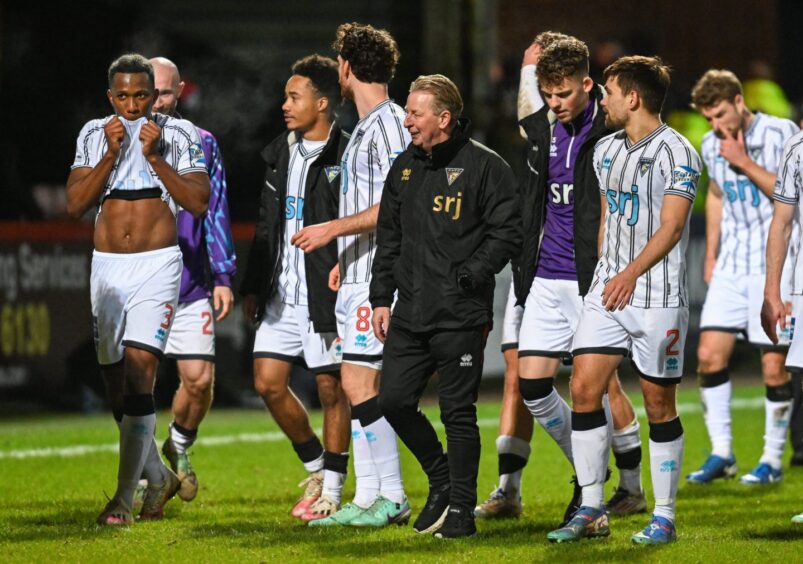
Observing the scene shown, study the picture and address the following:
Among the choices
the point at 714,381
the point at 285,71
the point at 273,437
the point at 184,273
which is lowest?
the point at 273,437

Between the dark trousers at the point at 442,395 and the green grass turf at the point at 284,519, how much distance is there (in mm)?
360

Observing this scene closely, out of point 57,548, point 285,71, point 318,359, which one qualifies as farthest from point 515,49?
point 57,548

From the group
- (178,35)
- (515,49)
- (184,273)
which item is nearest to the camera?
(184,273)

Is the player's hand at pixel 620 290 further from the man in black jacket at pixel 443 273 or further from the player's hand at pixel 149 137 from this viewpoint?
the player's hand at pixel 149 137

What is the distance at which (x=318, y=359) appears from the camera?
916 cm

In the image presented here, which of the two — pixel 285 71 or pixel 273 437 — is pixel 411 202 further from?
pixel 285 71

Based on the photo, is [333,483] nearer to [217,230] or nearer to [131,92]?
[217,230]

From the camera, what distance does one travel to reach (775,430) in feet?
35.6

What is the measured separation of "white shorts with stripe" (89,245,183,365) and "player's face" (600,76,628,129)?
102 inches

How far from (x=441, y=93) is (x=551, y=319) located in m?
1.45

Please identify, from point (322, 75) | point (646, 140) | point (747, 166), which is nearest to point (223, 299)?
point (322, 75)

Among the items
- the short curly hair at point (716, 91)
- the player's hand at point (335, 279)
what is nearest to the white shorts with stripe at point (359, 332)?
the player's hand at point (335, 279)

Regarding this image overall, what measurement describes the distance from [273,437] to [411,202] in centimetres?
593

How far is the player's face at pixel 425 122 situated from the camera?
7887mm
